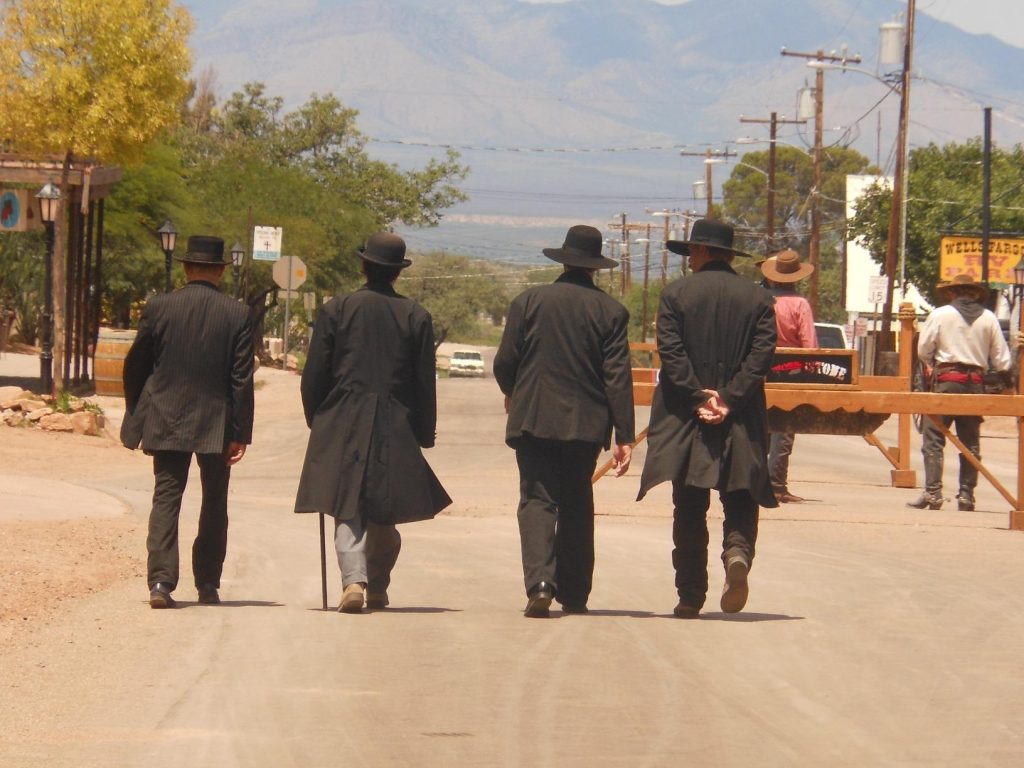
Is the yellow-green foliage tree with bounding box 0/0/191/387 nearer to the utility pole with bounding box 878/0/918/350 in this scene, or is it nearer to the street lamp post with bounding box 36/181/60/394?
the street lamp post with bounding box 36/181/60/394

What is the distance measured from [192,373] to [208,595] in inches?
48.0

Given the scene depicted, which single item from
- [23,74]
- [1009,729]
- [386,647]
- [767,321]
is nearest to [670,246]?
[767,321]

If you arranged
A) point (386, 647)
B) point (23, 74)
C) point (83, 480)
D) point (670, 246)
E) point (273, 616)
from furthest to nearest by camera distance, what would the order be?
point (23, 74) → point (83, 480) → point (670, 246) → point (273, 616) → point (386, 647)

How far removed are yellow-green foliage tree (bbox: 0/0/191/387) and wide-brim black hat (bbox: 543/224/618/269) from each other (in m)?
18.5

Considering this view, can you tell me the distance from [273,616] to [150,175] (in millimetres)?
33691

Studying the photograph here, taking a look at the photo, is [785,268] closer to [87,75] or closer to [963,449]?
[963,449]

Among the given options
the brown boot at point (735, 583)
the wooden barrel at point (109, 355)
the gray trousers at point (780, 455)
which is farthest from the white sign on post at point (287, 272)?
the brown boot at point (735, 583)

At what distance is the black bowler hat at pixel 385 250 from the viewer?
9.34 m

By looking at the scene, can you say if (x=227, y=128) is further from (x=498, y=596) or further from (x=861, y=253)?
(x=498, y=596)

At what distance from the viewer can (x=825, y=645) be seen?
8414 millimetres

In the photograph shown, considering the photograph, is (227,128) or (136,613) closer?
(136,613)

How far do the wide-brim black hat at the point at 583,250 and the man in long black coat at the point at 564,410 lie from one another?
0.5 inches

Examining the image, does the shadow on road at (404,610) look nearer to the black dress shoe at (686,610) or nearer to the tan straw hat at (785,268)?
the black dress shoe at (686,610)

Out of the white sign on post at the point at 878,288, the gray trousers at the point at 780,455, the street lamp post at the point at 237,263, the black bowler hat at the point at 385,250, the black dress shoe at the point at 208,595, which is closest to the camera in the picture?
the black bowler hat at the point at 385,250
